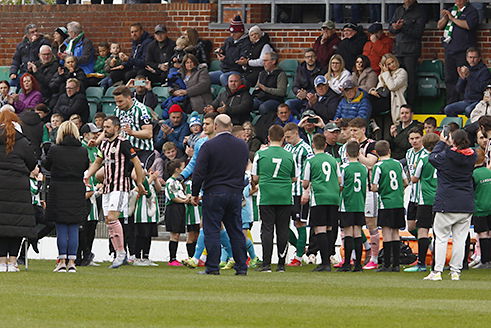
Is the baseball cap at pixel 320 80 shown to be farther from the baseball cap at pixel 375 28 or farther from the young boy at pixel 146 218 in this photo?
the young boy at pixel 146 218

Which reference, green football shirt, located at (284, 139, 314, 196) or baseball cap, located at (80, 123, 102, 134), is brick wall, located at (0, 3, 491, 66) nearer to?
baseball cap, located at (80, 123, 102, 134)

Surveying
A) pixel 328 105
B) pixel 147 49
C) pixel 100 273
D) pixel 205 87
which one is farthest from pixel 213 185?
pixel 147 49

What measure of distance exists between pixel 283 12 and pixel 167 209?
7.88 meters

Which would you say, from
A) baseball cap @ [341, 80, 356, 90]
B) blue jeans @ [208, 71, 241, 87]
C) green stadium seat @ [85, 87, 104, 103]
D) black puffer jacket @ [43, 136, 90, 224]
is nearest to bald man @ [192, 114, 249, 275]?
black puffer jacket @ [43, 136, 90, 224]

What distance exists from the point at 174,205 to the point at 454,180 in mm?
5703

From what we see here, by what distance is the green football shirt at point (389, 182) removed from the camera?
57.5ft

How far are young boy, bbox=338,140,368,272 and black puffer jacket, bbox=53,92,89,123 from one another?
8428 millimetres

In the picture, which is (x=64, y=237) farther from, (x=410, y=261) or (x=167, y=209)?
(x=410, y=261)

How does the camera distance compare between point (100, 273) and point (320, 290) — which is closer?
point (320, 290)

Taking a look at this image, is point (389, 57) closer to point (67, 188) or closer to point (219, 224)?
point (219, 224)

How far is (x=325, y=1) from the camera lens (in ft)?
81.3


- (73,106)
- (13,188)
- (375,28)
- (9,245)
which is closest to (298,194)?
(375,28)

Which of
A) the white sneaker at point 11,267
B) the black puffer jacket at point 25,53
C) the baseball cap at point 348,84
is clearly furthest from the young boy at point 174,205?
the black puffer jacket at point 25,53

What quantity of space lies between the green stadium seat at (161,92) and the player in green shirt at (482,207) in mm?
8233
